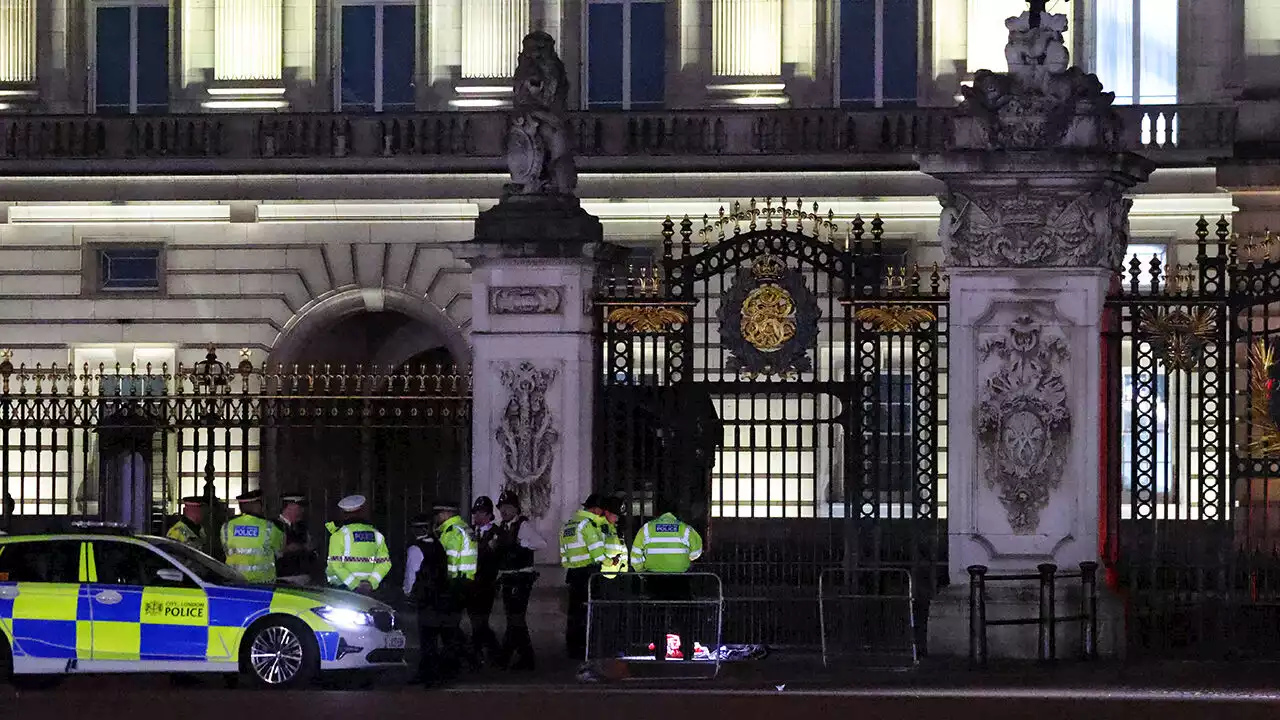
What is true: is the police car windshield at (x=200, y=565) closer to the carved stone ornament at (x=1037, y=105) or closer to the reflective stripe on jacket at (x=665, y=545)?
the reflective stripe on jacket at (x=665, y=545)

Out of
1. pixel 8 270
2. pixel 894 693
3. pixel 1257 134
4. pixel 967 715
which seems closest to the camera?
pixel 967 715

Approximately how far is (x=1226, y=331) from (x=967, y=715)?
5560 millimetres

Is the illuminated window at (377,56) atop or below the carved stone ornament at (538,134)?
atop

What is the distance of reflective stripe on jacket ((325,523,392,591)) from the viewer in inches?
865

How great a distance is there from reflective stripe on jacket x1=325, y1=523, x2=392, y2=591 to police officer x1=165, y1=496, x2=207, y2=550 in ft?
6.09

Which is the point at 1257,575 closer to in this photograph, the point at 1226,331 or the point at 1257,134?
the point at 1226,331

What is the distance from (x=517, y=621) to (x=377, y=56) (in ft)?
65.4

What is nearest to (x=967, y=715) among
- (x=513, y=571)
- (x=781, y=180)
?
(x=513, y=571)

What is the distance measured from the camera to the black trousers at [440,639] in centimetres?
2230

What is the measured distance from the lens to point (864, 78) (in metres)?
40.5

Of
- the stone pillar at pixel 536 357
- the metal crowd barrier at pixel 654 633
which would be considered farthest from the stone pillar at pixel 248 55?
the metal crowd barrier at pixel 654 633

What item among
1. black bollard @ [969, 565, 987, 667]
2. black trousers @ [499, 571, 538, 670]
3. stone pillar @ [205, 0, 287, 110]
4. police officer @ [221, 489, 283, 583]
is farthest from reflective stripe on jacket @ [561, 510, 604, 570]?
stone pillar @ [205, 0, 287, 110]

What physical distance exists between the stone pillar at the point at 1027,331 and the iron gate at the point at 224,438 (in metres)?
4.27

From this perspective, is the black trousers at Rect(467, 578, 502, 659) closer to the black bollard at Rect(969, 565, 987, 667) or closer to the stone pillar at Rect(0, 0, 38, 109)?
the black bollard at Rect(969, 565, 987, 667)
